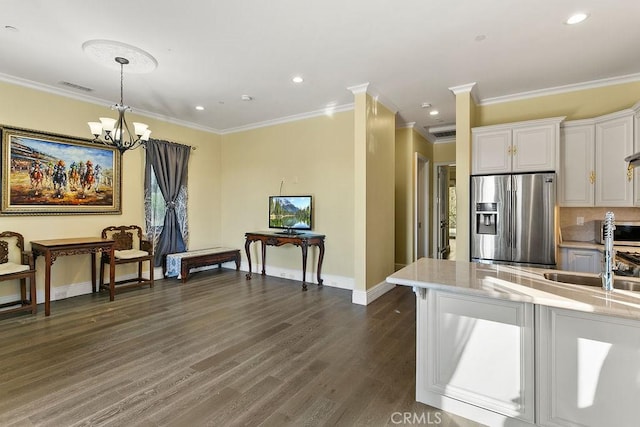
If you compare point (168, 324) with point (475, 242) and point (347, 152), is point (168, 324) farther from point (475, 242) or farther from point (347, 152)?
point (475, 242)

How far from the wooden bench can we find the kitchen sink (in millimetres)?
4958

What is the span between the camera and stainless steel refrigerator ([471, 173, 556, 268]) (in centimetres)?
364

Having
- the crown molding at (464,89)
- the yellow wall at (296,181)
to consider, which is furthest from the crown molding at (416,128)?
the crown molding at (464,89)

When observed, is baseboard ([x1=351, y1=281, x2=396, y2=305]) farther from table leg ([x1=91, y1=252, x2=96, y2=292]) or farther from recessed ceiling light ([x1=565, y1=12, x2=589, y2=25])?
table leg ([x1=91, y1=252, x2=96, y2=292])

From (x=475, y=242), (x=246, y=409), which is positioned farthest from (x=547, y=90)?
(x=246, y=409)

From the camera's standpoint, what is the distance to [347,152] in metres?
5.05

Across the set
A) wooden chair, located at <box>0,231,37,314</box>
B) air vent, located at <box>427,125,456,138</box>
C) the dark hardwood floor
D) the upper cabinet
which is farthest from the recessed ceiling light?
wooden chair, located at <box>0,231,37,314</box>

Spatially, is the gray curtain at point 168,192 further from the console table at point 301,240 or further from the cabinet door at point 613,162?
the cabinet door at point 613,162

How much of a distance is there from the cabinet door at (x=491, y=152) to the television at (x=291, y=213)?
256 cm

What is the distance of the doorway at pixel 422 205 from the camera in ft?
20.3

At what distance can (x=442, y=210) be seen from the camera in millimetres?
7078

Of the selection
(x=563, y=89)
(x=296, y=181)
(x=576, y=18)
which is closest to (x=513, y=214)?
(x=563, y=89)

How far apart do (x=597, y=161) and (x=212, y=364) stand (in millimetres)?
4676

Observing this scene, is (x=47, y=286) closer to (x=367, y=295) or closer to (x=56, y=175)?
(x=56, y=175)
